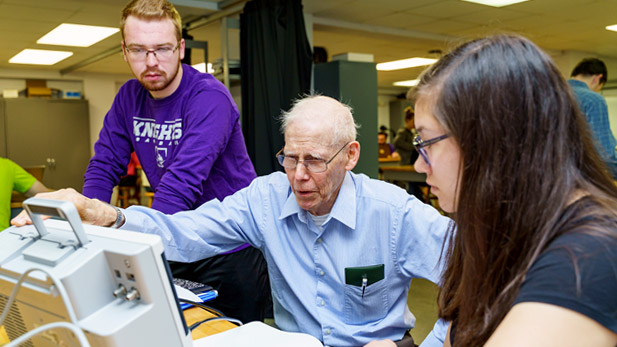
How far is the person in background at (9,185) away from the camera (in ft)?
9.89

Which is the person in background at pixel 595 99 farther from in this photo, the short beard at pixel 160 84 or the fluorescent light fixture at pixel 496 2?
the short beard at pixel 160 84

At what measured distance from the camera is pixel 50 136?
918cm

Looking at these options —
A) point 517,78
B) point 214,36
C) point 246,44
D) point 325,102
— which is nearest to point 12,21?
point 214,36

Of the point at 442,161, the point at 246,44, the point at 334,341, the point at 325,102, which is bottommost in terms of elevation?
the point at 334,341

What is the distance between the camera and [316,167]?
56.5 inches

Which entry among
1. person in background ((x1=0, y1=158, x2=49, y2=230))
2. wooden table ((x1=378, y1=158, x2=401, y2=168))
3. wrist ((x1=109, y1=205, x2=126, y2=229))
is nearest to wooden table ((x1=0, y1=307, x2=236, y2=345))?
wrist ((x1=109, y1=205, x2=126, y2=229))

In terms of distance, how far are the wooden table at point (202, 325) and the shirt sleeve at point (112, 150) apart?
2.09 ft

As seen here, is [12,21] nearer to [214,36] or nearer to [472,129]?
[214,36]

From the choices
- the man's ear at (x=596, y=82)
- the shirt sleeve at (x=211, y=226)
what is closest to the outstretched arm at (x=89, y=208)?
the shirt sleeve at (x=211, y=226)

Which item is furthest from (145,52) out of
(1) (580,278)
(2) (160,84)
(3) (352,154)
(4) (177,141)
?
(1) (580,278)

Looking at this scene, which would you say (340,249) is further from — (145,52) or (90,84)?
(90,84)

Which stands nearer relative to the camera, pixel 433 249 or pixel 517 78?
pixel 517 78

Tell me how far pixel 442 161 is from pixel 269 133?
144 inches

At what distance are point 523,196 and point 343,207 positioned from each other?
2.29ft
